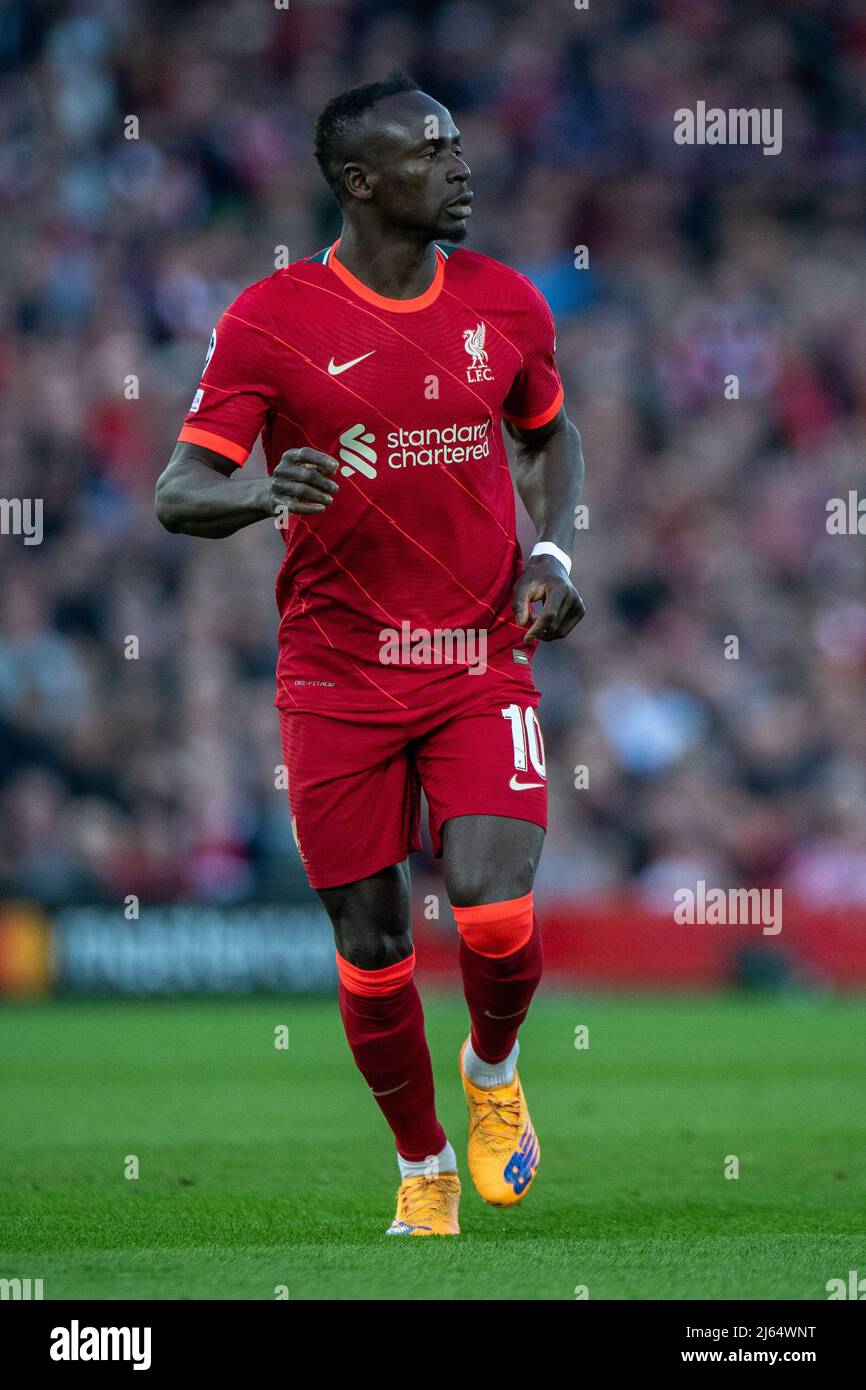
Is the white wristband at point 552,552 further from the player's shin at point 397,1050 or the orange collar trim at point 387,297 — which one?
the player's shin at point 397,1050

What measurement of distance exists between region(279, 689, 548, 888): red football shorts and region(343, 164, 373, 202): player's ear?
1384 mm

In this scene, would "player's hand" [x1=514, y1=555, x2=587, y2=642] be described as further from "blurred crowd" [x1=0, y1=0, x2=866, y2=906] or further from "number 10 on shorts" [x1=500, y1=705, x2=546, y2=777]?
"blurred crowd" [x1=0, y1=0, x2=866, y2=906]

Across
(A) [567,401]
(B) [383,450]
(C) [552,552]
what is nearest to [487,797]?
(C) [552,552]

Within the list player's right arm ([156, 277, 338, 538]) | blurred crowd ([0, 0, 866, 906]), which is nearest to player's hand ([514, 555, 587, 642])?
player's right arm ([156, 277, 338, 538])

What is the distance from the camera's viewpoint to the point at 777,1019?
40.0 ft

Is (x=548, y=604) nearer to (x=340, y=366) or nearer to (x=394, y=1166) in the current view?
(x=340, y=366)

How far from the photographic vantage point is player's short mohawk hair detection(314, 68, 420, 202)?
A: 553cm

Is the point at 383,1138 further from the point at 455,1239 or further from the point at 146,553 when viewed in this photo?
the point at 146,553

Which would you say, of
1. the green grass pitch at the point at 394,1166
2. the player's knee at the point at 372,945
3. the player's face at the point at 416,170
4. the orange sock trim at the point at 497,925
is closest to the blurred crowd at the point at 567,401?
the green grass pitch at the point at 394,1166

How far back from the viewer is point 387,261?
552cm

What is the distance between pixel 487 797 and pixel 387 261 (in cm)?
146

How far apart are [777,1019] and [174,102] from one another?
10.2 m

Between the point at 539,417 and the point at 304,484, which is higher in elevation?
the point at 539,417

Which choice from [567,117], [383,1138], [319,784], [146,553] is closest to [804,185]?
[567,117]
